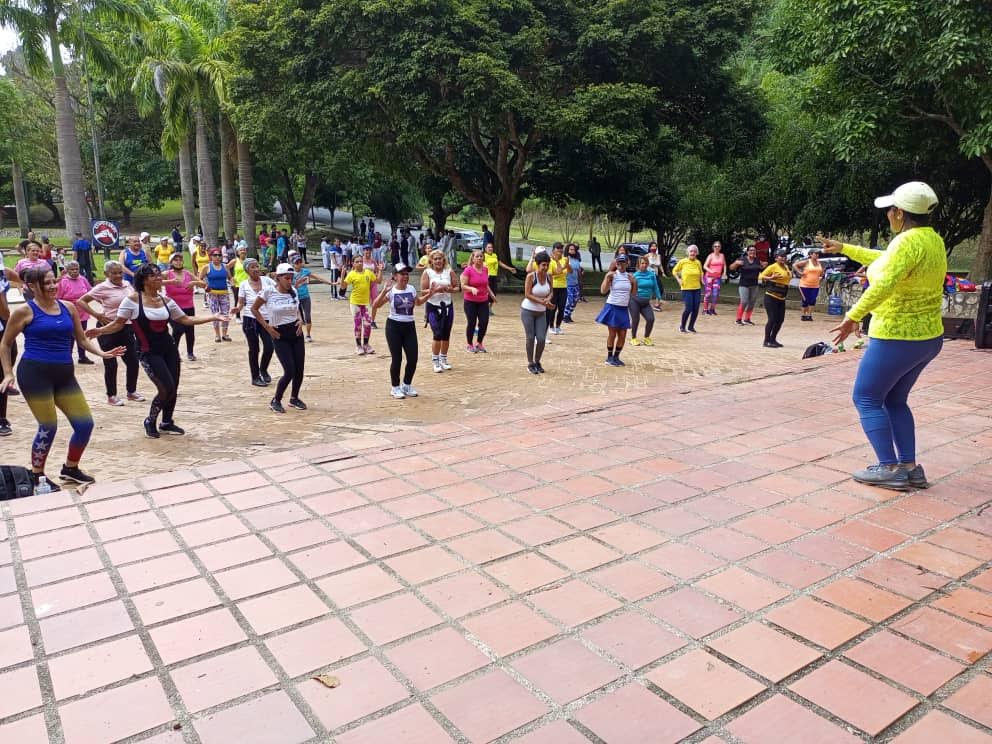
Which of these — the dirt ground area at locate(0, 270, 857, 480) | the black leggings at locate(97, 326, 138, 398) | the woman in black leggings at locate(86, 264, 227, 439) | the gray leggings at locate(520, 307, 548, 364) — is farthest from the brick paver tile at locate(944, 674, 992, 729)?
the black leggings at locate(97, 326, 138, 398)

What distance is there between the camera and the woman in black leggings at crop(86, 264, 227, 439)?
613 cm

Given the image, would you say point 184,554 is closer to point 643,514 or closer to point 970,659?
point 643,514

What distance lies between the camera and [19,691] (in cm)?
258

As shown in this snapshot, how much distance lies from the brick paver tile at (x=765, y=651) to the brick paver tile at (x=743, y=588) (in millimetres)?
191

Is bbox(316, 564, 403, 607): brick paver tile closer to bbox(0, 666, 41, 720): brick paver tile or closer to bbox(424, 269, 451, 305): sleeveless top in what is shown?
bbox(0, 666, 41, 720): brick paver tile

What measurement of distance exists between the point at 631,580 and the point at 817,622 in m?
0.79

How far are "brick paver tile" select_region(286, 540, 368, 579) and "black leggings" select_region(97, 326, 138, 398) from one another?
4903mm

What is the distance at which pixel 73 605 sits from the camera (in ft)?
10.3

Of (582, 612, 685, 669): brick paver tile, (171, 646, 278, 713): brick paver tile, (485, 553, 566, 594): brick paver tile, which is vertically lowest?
(171, 646, 278, 713): brick paver tile

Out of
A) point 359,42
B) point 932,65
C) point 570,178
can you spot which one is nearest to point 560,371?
point 932,65

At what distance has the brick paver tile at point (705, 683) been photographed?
2504 mm

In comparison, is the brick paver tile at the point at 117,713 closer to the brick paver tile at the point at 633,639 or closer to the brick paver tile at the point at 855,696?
the brick paver tile at the point at 633,639

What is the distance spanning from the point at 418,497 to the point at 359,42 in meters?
15.5

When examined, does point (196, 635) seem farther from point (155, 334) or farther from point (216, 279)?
point (216, 279)
